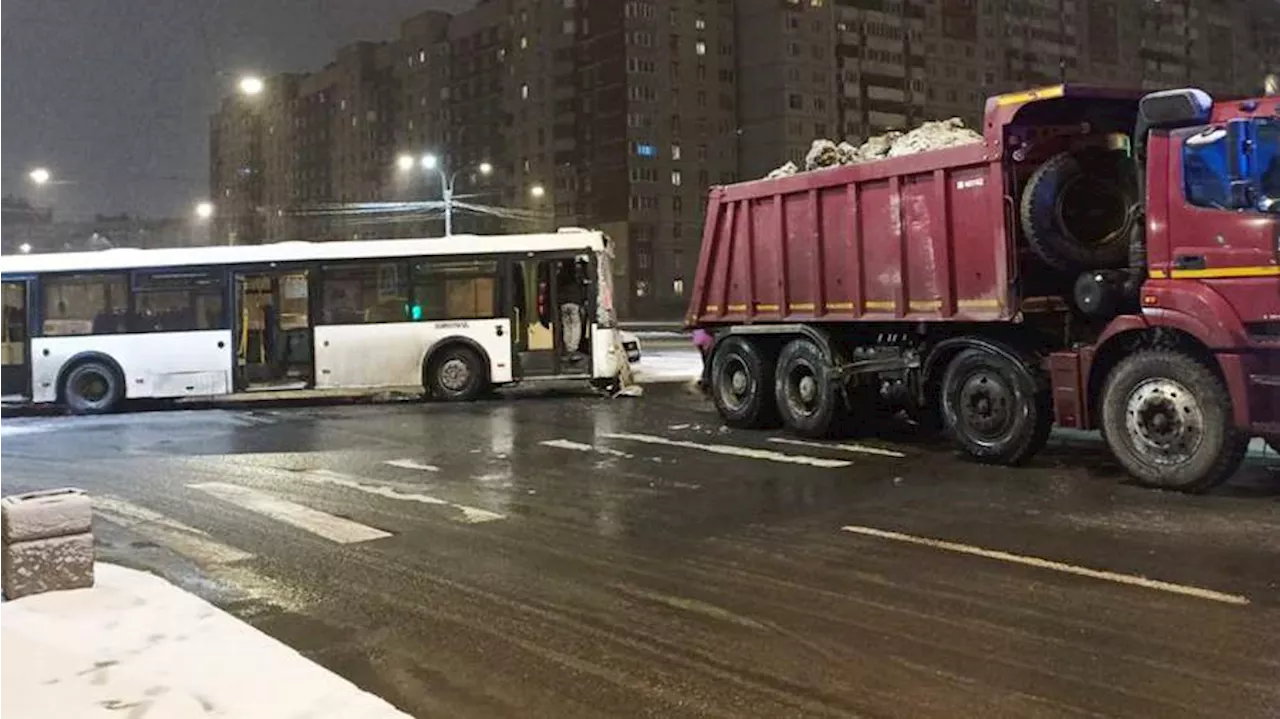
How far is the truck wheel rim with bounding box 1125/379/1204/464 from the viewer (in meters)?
8.95

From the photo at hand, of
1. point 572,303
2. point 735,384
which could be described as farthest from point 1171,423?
point 572,303

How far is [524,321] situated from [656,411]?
3898 mm

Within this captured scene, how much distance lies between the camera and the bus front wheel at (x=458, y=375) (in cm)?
1980

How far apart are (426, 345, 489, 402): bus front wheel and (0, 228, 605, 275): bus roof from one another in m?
1.89

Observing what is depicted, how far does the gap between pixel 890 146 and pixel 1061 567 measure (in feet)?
26.8

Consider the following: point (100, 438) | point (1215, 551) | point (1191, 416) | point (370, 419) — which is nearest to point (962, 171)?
point (1191, 416)

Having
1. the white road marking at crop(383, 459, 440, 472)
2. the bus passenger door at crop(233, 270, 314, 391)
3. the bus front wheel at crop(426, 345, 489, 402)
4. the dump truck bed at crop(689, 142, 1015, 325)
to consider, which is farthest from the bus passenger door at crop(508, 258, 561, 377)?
the white road marking at crop(383, 459, 440, 472)

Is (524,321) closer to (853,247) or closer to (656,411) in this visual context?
(656,411)

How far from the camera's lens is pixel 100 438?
1559 cm

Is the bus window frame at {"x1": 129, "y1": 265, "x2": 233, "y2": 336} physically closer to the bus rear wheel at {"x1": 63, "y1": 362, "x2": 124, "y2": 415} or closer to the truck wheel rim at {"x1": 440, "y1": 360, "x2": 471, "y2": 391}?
the bus rear wheel at {"x1": 63, "y1": 362, "x2": 124, "y2": 415}

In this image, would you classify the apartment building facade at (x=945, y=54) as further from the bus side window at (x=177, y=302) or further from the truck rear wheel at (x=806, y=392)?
the truck rear wheel at (x=806, y=392)

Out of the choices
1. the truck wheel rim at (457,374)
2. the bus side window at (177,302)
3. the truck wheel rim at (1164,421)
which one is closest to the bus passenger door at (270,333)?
the bus side window at (177,302)

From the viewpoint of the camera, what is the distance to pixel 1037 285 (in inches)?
416

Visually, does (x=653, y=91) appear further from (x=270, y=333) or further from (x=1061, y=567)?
(x=1061, y=567)
